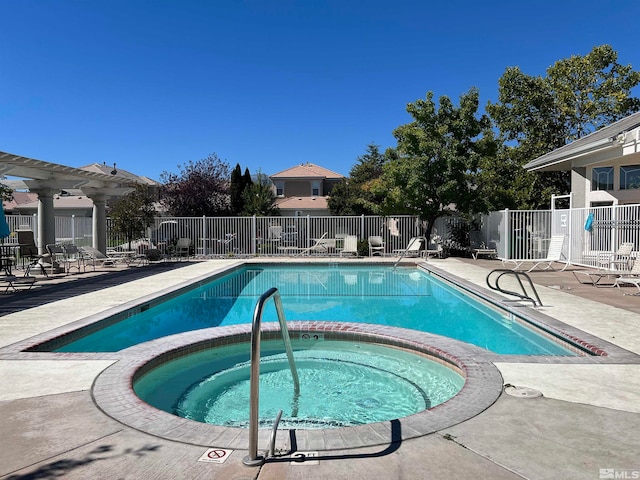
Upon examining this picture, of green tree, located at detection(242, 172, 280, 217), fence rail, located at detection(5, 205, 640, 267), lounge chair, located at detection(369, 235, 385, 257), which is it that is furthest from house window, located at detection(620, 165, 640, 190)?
green tree, located at detection(242, 172, 280, 217)

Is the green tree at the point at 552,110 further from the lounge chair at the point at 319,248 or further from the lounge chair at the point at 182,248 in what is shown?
the lounge chair at the point at 182,248

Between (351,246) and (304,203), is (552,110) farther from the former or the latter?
(304,203)

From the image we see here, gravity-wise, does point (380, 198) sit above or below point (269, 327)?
above

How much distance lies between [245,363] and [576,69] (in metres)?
26.5

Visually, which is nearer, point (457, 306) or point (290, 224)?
point (457, 306)

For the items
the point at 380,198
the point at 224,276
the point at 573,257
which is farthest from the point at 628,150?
the point at 380,198

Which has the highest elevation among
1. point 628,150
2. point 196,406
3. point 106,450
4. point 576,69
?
point 576,69

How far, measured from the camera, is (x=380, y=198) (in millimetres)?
30375

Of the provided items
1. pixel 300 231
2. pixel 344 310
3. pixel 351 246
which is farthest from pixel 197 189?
pixel 344 310

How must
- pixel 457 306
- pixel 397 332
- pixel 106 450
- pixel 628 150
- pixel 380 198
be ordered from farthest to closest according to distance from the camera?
pixel 380 198
pixel 628 150
pixel 457 306
pixel 397 332
pixel 106 450

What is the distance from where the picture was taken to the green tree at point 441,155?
1923cm

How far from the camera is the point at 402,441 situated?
3197mm

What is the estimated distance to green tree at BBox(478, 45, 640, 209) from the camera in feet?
81.3

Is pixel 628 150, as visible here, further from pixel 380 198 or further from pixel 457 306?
pixel 380 198
